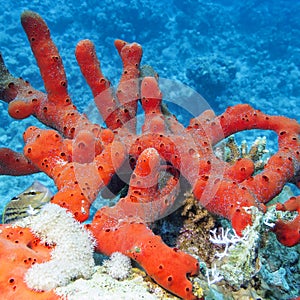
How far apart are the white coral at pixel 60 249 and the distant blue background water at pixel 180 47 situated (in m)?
7.38

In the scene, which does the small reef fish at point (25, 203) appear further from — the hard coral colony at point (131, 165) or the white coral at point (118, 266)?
the white coral at point (118, 266)

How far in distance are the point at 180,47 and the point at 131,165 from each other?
17.6m

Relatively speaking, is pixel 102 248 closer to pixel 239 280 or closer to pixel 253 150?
pixel 239 280

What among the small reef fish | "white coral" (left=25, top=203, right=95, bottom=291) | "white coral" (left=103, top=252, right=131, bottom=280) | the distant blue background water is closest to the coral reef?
"white coral" (left=25, top=203, right=95, bottom=291)

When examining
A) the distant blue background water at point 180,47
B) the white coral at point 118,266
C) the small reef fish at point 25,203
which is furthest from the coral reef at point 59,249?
the distant blue background water at point 180,47

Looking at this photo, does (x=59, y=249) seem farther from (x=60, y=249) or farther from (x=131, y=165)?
(x=131, y=165)

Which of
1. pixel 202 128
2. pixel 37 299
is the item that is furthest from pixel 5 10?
pixel 37 299

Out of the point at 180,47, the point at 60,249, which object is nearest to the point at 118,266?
the point at 60,249

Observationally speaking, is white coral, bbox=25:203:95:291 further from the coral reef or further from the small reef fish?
the small reef fish

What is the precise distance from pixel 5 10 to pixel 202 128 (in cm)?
1739

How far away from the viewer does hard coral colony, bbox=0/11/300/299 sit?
2.18m

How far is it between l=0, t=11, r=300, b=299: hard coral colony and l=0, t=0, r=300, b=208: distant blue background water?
6.39 meters

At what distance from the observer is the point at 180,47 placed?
63.6 feet

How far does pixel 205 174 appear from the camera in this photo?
9.41 ft
